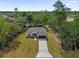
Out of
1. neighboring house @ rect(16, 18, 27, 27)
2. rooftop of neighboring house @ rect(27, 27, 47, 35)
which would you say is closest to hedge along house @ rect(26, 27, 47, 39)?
rooftop of neighboring house @ rect(27, 27, 47, 35)

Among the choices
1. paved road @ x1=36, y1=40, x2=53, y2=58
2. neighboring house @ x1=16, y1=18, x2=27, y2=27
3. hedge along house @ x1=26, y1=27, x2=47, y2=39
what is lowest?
paved road @ x1=36, y1=40, x2=53, y2=58

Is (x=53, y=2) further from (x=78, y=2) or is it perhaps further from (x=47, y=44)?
(x=47, y=44)

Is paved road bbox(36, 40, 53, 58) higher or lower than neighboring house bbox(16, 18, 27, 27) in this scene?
lower

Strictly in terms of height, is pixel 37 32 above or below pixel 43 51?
above

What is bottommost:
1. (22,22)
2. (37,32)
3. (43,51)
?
(43,51)

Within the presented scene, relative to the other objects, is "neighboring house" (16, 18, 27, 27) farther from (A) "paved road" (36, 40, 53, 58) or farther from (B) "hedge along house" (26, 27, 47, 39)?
(A) "paved road" (36, 40, 53, 58)

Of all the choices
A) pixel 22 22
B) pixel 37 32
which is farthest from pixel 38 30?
pixel 22 22

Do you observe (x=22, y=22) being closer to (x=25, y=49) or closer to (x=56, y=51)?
(x=25, y=49)
